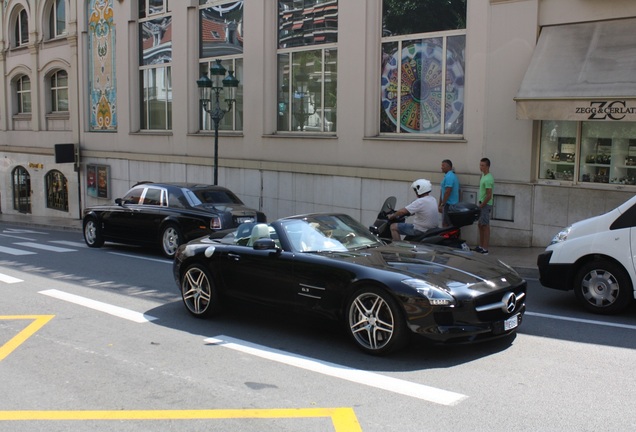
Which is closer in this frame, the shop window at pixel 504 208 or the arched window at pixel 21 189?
the shop window at pixel 504 208

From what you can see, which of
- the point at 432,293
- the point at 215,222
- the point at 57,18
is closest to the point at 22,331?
the point at 432,293

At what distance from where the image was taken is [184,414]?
17.6ft

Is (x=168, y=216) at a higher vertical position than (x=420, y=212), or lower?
lower

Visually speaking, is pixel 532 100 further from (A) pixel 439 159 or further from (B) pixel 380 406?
(B) pixel 380 406

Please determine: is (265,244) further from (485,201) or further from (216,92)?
(216,92)

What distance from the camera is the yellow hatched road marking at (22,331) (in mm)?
7324

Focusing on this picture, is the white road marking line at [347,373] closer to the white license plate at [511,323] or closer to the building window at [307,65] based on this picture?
the white license plate at [511,323]

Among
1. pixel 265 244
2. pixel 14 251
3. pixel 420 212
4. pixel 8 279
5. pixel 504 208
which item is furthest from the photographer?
pixel 14 251

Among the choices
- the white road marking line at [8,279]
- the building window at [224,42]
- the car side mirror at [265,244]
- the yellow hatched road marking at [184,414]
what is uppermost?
the building window at [224,42]

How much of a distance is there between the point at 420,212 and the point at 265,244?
14.5ft

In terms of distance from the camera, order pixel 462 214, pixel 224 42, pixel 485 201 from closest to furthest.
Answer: pixel 462 214
pixel 485 201
pixel 224 42

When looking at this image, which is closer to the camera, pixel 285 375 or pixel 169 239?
pixel 285 375

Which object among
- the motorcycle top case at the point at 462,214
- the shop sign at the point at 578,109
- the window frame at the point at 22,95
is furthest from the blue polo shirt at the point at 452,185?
the window frame at the point at 22,95

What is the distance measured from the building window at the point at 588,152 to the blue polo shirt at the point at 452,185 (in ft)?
5.59
